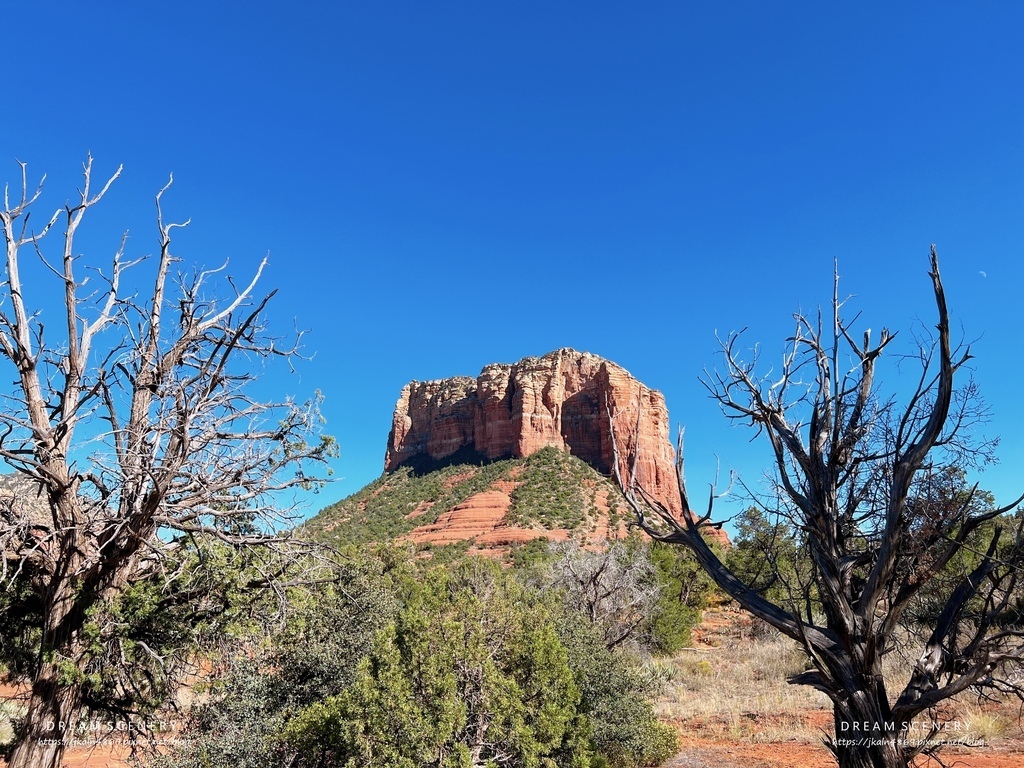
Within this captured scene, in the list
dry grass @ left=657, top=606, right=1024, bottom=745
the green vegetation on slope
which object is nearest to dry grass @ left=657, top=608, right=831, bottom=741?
dry grass @ left=657, top=606, right=1024, bottom=745

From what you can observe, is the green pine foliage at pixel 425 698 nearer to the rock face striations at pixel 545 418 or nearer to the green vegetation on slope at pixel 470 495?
the green vegetation on slope at pixel 470 495

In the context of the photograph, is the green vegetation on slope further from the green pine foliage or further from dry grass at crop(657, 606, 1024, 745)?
the green pine foliage

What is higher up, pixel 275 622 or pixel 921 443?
pixel 921 443

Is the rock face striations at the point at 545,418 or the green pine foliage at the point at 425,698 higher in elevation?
the rock face striations at the point at 545,418

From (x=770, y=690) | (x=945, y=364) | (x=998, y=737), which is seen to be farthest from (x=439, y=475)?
(x=945, y=364)

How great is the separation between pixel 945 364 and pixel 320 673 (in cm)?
997

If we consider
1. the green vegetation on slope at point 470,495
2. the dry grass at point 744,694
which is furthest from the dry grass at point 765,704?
the green vegetation on slope at point 470,495

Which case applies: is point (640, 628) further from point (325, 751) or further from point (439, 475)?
point (439, 475)

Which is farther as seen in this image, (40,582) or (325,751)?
(325,751)

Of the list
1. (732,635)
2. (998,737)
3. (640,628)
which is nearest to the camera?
(998,737)

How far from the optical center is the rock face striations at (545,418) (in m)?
90.1

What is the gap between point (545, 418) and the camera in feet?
301

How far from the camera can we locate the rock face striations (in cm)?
9012

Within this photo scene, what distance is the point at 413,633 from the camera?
23.3ft
